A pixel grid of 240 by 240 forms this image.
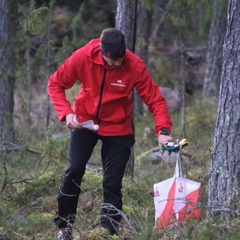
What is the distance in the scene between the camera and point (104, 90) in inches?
239

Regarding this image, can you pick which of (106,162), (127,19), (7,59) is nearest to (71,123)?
(106,162)

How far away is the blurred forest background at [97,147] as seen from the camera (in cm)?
620

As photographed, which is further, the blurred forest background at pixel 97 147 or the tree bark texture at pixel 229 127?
the blurred forest background at pixel 97 147

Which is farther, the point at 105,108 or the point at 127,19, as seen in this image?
the point at 127,19

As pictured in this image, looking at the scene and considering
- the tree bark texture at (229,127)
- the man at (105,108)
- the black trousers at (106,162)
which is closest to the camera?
the tree bark texture at (229,127)

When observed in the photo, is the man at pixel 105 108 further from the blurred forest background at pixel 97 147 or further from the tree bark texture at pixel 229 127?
the tree bark texture at pixel 229 127

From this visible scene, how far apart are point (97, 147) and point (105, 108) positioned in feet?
21.6

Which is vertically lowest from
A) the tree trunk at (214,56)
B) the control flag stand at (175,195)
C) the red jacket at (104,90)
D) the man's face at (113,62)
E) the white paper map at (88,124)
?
the tree trunk at (214,56)

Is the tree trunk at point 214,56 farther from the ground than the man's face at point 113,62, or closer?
closer

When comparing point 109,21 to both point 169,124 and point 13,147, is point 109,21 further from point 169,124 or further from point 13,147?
point 169,124

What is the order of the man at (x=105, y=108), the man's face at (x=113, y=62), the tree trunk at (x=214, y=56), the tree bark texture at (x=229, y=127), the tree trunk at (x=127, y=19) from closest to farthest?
the tree bark texture at (x=229, y=127)
the man's face at (x=113, y=62)
the man at (x=105, y=108)
the tree trunk at (x=127, y=19)
the tree trunk at (x=214, y=56)

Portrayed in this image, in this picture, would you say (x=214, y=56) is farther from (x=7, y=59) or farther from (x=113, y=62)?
(x=113, y=62)

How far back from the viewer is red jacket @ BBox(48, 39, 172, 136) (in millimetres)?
6043

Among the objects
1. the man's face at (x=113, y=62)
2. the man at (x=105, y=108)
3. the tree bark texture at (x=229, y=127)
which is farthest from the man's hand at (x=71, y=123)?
the tree bark texture at (x=229, y=127)
